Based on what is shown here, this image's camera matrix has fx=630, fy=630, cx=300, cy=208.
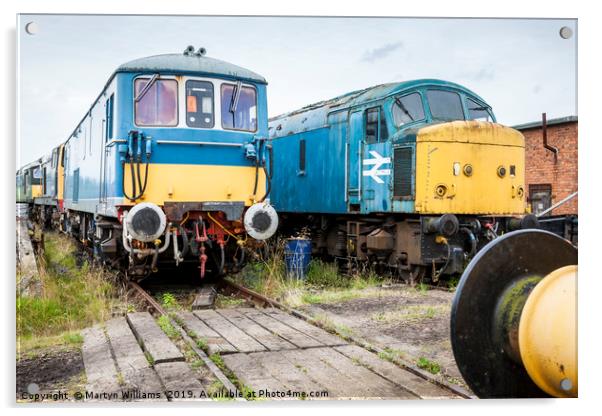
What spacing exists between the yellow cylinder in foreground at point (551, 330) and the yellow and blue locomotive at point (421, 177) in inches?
195

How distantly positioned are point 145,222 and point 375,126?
3.89 m

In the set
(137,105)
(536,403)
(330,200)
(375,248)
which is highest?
(137,105)

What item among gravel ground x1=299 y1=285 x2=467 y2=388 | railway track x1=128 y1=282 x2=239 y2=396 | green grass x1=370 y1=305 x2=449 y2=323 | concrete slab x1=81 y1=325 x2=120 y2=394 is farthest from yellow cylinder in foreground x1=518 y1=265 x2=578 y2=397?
green grass x1=370 y1=305 x2=449 y2=323

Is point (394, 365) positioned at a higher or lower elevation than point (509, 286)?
lower

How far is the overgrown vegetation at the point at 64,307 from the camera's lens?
214 inches

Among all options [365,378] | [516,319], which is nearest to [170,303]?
[365,378]

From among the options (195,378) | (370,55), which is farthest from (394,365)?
(370,55)

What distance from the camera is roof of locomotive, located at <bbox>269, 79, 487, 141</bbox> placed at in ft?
29.0

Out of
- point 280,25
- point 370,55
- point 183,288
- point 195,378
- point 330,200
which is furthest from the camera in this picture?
point 330,200

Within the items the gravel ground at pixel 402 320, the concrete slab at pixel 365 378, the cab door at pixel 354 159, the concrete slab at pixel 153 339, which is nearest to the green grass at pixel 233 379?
the concrete slab at pixel 153 339

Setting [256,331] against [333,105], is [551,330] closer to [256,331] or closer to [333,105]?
[256,331]

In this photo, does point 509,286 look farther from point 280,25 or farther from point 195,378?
point 280,25

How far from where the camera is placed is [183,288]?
8266mm

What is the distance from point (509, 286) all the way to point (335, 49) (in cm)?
286
